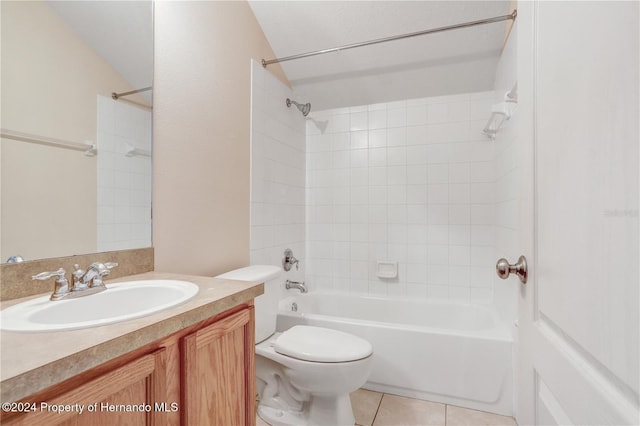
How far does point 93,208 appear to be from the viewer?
3.62ft

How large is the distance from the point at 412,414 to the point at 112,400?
1.61m

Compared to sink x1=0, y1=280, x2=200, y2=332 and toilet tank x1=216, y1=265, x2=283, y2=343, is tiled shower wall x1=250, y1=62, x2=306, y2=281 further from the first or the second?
sink x1=0, y1=280, x2=200, y2=332

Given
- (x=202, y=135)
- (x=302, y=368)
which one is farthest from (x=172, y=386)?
(x=202, y=135)

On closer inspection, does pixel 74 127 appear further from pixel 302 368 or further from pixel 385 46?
pixel 385 46

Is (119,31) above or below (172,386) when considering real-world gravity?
above

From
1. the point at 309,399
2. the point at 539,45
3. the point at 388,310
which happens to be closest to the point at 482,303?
the point at 388,310

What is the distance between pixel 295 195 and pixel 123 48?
1655 mm

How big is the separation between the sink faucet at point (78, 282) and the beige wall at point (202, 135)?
1.29 feet

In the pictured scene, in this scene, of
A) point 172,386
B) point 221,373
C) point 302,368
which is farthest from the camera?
point 302,368

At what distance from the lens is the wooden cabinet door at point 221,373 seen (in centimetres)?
74

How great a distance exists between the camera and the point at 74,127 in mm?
1036

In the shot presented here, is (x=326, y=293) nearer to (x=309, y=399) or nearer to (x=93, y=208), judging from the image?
(x=309, y=399)

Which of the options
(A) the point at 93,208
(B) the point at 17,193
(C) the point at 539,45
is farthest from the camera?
(A) the point at 93,208

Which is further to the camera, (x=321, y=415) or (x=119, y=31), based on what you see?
(x=321, y=415)
